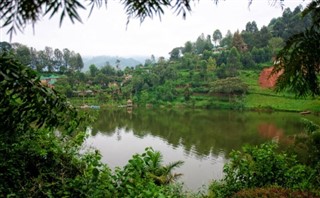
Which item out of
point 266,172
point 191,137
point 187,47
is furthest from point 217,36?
point 266,172

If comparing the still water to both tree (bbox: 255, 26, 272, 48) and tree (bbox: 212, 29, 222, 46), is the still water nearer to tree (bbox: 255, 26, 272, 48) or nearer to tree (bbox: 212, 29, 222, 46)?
tree (bbox: 255, 26, 272, 48)

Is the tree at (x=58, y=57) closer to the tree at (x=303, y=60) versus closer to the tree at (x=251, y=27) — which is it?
the tree at (x=251, y=27)

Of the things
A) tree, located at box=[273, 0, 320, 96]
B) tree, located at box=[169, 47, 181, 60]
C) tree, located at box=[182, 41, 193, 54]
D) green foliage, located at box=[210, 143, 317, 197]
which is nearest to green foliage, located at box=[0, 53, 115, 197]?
tree, located at box=[273, 0, 320, 96]

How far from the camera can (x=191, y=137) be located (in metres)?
23.6

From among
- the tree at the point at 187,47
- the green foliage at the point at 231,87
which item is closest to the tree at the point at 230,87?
the green foliage at the point at 231,87

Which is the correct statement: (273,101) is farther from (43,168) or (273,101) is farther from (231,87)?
(43,168)

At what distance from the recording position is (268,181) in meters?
4.79

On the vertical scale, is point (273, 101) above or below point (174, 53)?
below

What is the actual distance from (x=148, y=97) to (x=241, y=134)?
1091 inches

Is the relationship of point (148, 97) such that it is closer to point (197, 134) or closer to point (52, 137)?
point (197, 134)

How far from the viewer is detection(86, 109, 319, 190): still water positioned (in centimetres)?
1575

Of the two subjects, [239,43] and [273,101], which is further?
[239,43]

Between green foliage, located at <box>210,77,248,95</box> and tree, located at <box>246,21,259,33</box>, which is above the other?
tree, located at <box>246,21,259,33</box>

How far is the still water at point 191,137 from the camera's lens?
15.8 meters
